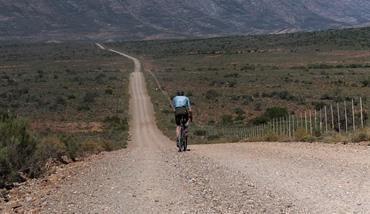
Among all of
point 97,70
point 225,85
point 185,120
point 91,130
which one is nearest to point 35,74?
point 97,70

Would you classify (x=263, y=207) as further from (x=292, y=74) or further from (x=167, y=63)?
(x=167, y=63)

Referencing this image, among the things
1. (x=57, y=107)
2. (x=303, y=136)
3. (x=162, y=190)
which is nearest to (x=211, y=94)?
(x=57, y=107)

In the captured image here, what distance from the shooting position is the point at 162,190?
12.8m

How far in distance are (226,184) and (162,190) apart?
4.20 feet

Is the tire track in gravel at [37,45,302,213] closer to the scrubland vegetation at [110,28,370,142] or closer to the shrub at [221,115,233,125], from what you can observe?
the scrubland vegetation at [110,28,370,142]

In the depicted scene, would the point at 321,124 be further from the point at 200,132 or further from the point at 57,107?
the point at 57,107

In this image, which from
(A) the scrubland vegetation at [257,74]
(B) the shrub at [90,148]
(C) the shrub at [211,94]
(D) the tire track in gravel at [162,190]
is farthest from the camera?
(C) the shrub at [211,94]

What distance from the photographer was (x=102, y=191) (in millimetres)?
13336

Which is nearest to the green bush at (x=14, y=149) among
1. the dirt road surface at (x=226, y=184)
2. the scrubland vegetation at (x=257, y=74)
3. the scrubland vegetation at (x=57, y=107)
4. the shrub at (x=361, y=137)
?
the scrubland vegetation at (x=57, y=107)

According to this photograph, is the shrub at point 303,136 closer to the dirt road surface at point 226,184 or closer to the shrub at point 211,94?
the dirt road surface at point 226,184

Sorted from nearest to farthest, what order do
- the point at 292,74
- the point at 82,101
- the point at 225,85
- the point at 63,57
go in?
the point at 82,101
the point at 225,85
the point at 292,74
the point at 63,57

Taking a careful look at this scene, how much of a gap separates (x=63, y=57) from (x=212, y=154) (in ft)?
476

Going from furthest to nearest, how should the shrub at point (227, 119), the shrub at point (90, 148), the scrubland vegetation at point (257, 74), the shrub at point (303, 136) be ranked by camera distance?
1. the scrubland vegetation at point (257, 74)
2. the shrub at point (227, 119)
3. the shrub at point (90, 148)
4. the shrub at point (303, 136)

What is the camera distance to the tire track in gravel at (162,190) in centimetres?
1095
